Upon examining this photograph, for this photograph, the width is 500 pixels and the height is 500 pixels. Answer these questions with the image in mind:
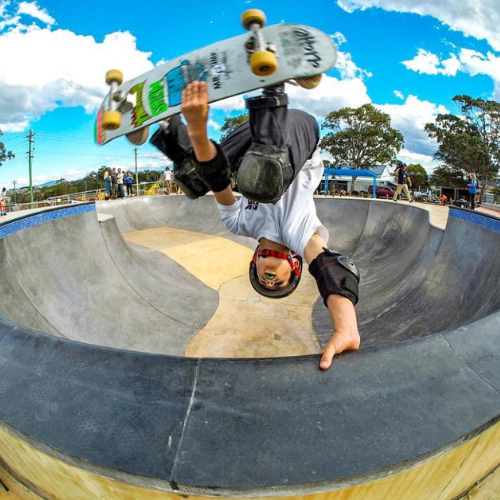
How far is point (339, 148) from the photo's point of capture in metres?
39.2

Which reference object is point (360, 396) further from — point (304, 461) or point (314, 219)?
point (314, 219)

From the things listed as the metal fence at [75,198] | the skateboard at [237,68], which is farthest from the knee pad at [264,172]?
the metal fence at [75,198]

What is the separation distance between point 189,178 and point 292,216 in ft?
2.83

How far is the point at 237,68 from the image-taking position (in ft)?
7.41

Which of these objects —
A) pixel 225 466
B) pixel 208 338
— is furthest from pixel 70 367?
pixel 208 338

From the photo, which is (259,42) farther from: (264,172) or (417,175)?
(417,175)

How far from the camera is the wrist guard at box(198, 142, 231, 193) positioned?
7.96ft

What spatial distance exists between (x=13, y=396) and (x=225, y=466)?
110 cm

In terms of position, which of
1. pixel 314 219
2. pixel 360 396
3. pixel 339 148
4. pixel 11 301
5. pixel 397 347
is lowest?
pixel 11 301

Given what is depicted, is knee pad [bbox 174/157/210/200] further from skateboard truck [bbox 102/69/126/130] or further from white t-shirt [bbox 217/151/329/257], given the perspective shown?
skateboard truck [bbox 102/69/126/130]

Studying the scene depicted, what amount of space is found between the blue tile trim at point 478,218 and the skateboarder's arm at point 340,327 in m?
3.49

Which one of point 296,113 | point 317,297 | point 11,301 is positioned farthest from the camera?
point 317,297

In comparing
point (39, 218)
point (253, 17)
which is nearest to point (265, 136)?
point (253, 17)

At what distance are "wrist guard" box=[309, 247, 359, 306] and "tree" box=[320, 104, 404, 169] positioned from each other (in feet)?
127
